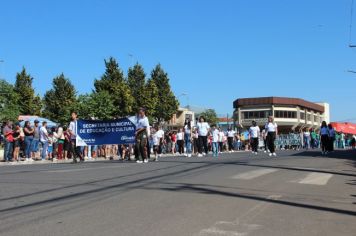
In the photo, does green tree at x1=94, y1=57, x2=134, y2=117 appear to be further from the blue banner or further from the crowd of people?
the blue banner

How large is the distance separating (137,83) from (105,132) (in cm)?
4782

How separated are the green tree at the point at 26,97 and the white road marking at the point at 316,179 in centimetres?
5665

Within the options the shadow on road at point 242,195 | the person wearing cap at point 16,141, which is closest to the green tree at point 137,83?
the person wearing cap at point 16,141

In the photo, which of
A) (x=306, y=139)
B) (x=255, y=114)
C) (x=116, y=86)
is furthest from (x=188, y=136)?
(x=255, y=114)

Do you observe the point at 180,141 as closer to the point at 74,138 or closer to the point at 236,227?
the point at 74,138

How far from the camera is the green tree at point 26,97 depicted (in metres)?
65.2

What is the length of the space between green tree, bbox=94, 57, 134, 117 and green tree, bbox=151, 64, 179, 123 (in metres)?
13.7

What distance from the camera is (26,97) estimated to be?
2574 inches

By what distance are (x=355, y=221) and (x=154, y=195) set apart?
332 centimetres

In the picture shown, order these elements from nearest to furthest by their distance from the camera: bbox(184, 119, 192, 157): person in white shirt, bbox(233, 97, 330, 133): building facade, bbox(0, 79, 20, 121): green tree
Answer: bbox(184, 119, 192, 157): person in white shirt, bbox(0, 79, 20, 121): green tree, bbox(233, 97, 330, 133): building facade

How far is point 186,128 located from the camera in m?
27.4

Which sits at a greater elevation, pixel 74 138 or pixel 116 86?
pixel 116 86

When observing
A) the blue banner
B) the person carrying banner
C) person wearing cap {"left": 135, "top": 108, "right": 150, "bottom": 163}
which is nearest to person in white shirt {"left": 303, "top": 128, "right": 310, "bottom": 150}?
the blue banner

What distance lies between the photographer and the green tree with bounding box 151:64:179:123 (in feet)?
246
